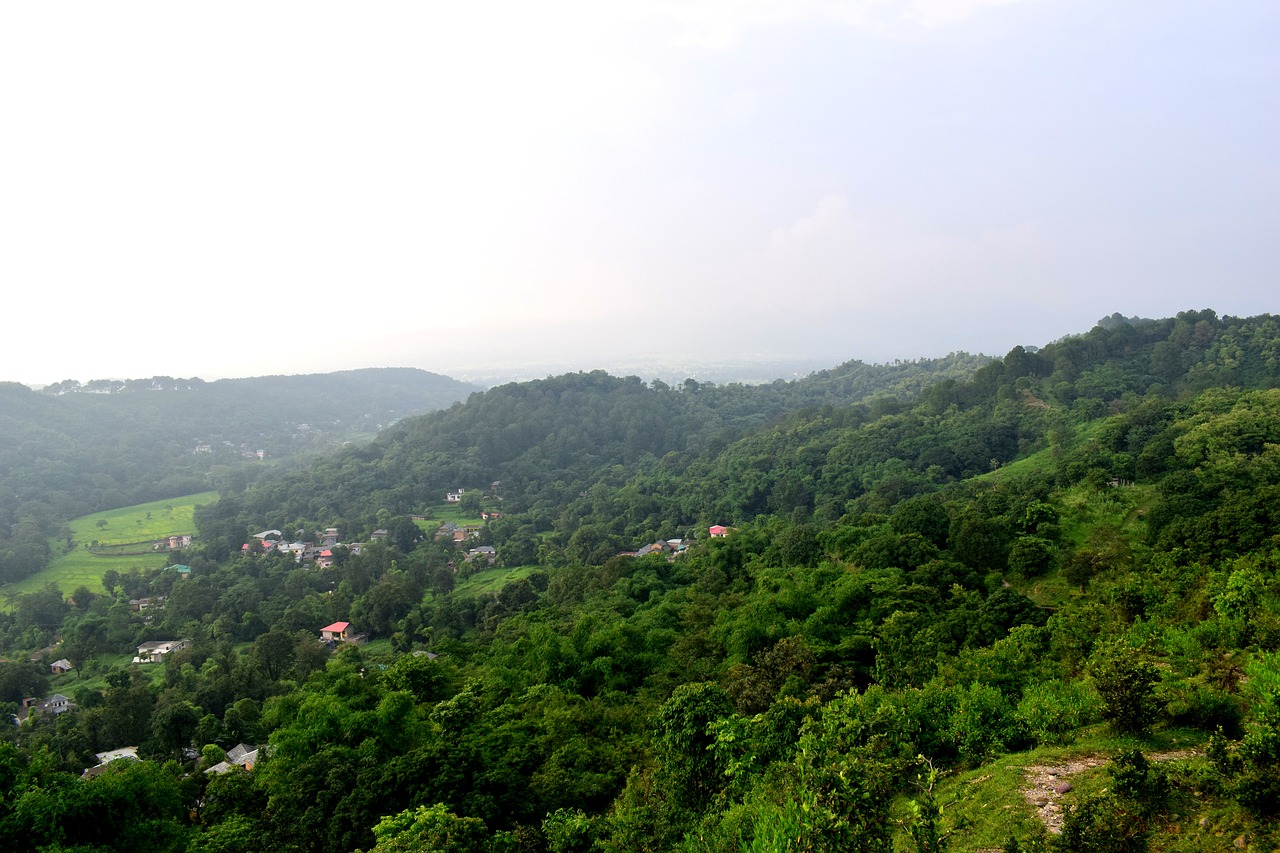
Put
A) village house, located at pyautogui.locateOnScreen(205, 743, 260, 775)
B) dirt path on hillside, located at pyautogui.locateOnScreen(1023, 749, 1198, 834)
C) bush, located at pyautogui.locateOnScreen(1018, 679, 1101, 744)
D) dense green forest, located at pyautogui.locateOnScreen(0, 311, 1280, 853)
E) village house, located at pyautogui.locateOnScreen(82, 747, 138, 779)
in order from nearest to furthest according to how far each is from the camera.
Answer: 1. dirt path on hillside, located at pyautogui.locateOnScreen(1023, 749, 1198, 834)
2. dense green forest, located at pyautogui.locateOnScreen(0, 311, 1280, 853)
3. bush, located at pyautogui.locateOnScreen(1018, 679, 1101, 744)
4. village house, located at pyautogui.locateOnScreen(205, 743, 260, 775)
5. village house, located at pyautogui.locateOnScreen(82, 747, 138, 779)

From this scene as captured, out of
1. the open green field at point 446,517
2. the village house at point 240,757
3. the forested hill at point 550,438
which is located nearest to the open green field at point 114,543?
the forested hill at point 550,438

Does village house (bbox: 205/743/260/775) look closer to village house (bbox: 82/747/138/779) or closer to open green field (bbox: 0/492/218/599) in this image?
village house (bbox: 82/747/138/779)

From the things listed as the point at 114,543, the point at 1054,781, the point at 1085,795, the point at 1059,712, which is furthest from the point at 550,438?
the point at 1085,795

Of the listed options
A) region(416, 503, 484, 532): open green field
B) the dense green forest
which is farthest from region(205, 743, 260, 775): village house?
region(416, 503, 484, 532): open green field

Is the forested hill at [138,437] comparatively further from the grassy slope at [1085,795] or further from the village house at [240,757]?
the grassy slope at [1085,795]

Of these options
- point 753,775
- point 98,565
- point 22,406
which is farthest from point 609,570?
point 22,406

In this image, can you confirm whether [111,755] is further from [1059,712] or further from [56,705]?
[1059,712]
